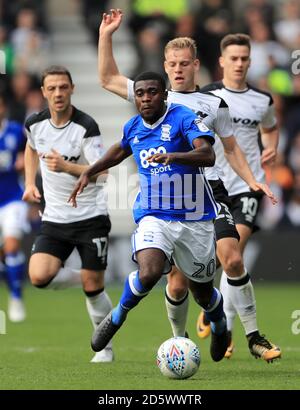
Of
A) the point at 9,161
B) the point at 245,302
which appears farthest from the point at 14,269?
the point at 245,302

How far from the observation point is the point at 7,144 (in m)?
14.4

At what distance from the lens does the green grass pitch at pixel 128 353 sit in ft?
27.6

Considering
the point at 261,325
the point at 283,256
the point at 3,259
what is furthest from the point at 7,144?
the point at 283,256

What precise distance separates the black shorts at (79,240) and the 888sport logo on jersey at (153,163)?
5.66 feet

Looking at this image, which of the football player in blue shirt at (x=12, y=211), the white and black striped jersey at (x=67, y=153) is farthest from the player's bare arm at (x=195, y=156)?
the football player in blue shirt at (x=12, y=211)

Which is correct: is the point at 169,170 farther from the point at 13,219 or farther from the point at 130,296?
the point at 13,219

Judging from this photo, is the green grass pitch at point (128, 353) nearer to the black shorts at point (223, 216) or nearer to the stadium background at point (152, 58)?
the black shorts at point (223, 216)

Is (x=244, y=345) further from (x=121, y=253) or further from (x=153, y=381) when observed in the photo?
(x=121, y=253)

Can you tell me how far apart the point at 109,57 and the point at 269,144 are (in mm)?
2185

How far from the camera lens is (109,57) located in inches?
383

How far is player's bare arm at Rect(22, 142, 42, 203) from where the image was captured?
10406mm

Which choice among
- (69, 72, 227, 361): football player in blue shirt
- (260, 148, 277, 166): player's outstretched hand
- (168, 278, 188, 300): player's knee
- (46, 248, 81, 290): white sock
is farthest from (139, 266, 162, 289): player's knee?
(260, 148, 277, 166): player's outstretched hand
